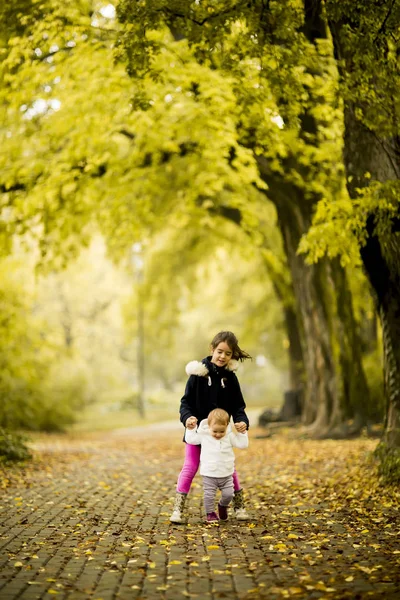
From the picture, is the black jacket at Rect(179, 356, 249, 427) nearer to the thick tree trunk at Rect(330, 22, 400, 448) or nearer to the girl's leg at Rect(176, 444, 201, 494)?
the girl's leg at Rect(176, 444, 201, 494)

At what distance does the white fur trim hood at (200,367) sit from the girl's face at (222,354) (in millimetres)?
54

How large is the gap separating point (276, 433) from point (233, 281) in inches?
450

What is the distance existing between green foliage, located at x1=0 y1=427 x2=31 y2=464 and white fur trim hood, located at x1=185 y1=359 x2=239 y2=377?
6.13 meters

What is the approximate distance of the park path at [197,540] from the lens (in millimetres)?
4910

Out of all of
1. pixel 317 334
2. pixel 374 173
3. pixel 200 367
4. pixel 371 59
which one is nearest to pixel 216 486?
pixel 200 367

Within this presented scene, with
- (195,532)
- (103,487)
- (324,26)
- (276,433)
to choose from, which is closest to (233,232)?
(276,433)

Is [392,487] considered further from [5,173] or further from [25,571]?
[5,173]

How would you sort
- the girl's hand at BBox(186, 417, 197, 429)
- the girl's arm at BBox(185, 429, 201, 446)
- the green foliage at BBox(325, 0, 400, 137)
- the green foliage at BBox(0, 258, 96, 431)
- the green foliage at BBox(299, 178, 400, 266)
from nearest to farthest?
the girl's hand at BBox(186, 417, 197, 429)
the girl's arm at BBox(185, 429, 201, 446)
the green foliage at BBox(325, 0, 400, 137)
the green foliage at BBox(299, 178, 400, 266)
the green foliage at BBox(0, 258, 96, 431)

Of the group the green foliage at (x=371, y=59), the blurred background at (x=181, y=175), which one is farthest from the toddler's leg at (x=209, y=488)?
the green foliage at (x=371, y=59)

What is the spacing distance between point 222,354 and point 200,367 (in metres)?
0.24

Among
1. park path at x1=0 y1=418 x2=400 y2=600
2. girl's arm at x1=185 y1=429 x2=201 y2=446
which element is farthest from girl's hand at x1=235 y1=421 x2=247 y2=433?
park path at x1=0 y1=418 x2=400 y2=600

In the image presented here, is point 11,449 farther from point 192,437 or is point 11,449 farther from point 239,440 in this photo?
point 239,440

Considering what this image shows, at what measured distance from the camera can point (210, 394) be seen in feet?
23.7

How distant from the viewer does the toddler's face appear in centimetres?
693
